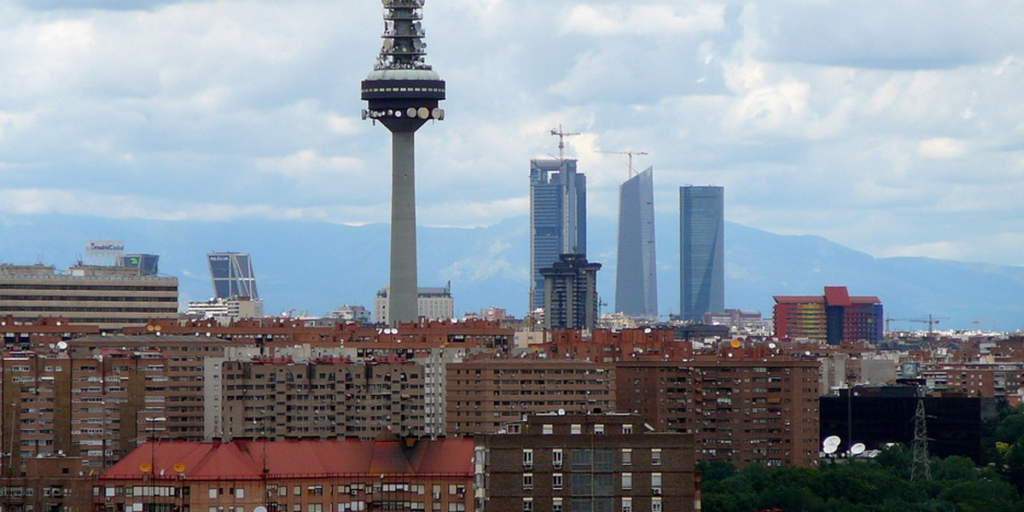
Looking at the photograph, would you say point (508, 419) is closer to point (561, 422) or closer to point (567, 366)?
point (567, 366)

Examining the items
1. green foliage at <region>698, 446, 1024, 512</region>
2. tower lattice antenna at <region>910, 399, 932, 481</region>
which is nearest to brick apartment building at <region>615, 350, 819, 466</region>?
tower lattice antenna at <region>910, 399, 932, 481</region>

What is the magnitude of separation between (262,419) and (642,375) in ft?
101

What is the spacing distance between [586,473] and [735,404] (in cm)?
9794

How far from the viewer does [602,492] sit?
269 ft

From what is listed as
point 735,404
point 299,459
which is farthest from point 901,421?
point 299,459

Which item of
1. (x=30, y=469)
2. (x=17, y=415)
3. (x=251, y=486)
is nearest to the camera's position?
(x=251, y=486)

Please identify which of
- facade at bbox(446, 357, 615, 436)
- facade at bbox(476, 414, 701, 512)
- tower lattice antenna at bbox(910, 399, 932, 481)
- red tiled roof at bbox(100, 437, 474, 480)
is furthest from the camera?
facade at bbox(446, 357, 615, 436)

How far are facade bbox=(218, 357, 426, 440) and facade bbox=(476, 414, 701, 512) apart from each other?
3051 inches

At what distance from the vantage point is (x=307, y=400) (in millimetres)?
162625

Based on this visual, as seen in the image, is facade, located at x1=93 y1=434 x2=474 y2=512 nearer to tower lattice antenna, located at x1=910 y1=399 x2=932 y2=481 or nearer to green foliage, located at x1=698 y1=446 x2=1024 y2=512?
green foliage, located at x1=698 y1=446 x2=1024 y2=512

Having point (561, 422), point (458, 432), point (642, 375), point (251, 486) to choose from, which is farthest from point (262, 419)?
point (561, 422)

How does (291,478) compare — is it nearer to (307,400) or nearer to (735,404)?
(307,400)

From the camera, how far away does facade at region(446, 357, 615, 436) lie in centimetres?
16662

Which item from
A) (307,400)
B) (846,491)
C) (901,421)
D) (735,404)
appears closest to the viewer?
(846,491)
